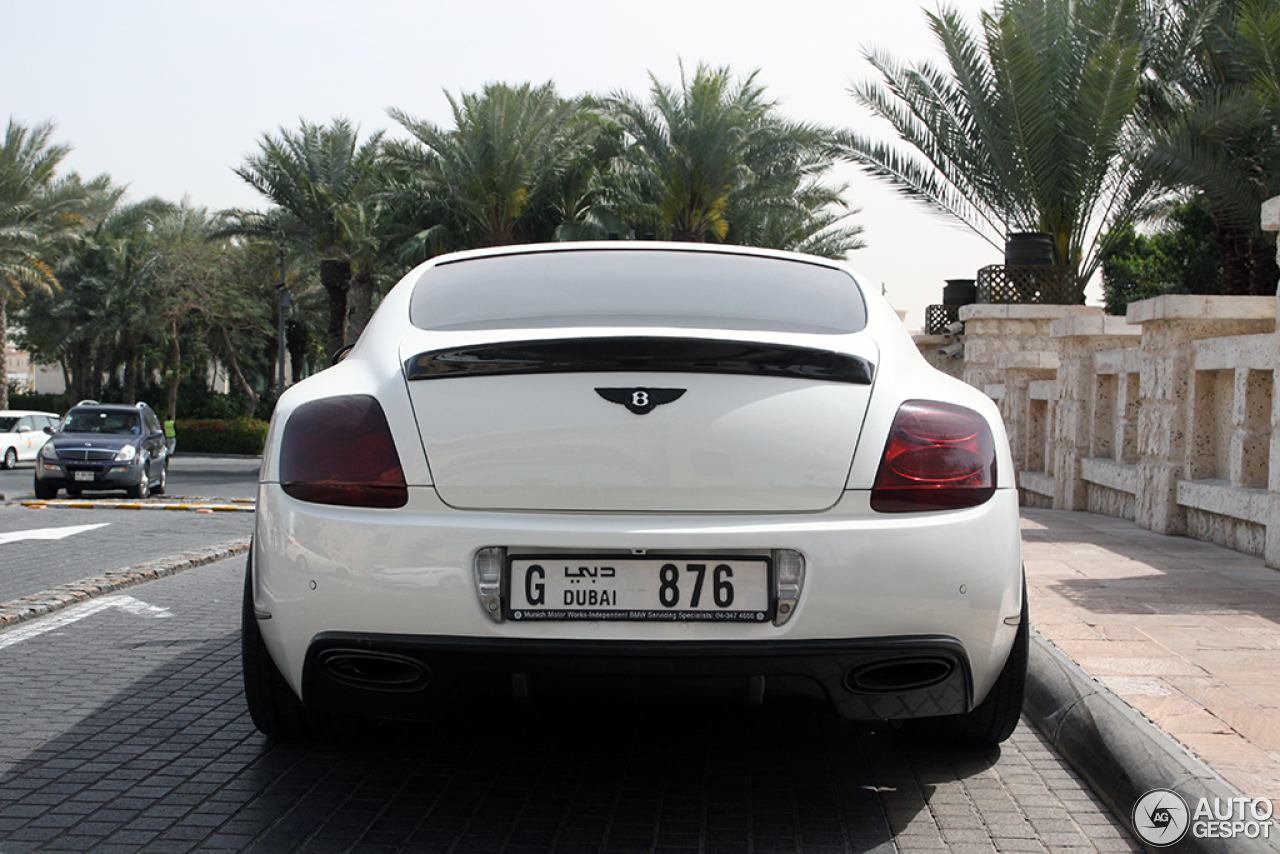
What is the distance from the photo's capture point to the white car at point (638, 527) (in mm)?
2939

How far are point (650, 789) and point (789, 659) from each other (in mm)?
754

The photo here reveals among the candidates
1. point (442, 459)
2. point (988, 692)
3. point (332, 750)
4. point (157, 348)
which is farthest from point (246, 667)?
point (157, 348)

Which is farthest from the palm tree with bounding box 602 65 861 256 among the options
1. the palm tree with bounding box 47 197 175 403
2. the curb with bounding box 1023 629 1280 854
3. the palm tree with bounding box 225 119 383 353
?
the palm tree with bounding box 47 197 175 403

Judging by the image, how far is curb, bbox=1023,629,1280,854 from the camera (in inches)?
115

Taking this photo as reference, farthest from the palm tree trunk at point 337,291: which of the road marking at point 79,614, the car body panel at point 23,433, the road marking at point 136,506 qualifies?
the road marking at point 79,614

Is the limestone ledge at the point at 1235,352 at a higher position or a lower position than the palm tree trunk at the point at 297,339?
lower

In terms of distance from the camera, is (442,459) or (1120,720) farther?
(1120,720)

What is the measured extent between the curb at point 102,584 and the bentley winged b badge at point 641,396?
13.5ft

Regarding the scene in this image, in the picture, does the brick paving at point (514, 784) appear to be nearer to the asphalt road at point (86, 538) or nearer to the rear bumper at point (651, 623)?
the rear bumper at point (651, 623)

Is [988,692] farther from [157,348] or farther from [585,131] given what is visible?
[157,348]

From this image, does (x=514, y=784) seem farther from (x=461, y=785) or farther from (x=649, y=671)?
(x=649, y=671)

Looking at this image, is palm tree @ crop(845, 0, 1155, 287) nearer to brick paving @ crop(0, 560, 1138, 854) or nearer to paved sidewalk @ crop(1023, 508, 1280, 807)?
paved sidewalk @ crop(1023, 508, 1280, 807)

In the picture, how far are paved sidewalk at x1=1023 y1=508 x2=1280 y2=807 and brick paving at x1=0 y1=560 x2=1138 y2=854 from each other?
16.1 inches

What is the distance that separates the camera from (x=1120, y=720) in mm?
3568
